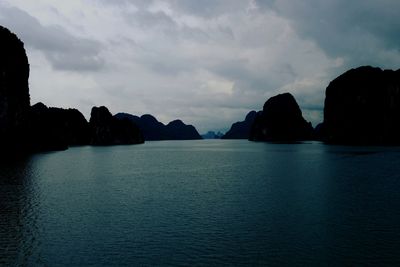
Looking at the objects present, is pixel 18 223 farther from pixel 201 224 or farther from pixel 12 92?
pixel 12 92

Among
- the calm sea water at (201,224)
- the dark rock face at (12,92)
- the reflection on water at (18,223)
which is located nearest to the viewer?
the calm sea water at (201,224)

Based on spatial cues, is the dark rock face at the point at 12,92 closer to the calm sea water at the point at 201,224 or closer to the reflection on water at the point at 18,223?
the calm sea water at the point at 201,224

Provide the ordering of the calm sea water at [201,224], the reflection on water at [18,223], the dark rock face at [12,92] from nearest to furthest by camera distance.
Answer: the calm sea water at [201,224] < the reflection on water at [18,223] < the dark rock face at [12,92]

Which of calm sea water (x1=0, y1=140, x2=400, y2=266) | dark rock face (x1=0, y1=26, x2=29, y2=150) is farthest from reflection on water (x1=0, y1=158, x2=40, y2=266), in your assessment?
dark rock face (x1=0, y1=26, x2=29, y2=150)

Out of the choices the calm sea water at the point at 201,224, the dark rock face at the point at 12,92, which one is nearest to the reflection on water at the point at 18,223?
the calm sea water at the point at 201,224

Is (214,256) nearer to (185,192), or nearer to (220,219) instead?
(220,219)

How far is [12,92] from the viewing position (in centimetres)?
13038

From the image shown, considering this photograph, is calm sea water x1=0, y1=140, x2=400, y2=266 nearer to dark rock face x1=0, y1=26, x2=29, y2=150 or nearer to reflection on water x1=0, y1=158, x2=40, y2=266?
reflection on water x1=0, y1=158, x2=40, y2=266

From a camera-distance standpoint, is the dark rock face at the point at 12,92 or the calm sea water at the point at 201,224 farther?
the dark rock face at the point at 12,92

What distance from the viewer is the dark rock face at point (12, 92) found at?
12300 cm

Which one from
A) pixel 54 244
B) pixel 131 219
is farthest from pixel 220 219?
pixel 54 244

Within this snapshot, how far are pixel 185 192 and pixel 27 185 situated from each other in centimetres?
2373

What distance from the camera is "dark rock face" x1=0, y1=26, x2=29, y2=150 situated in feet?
404

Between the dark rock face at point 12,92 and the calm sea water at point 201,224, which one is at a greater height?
the dark rock face at point 12,92
